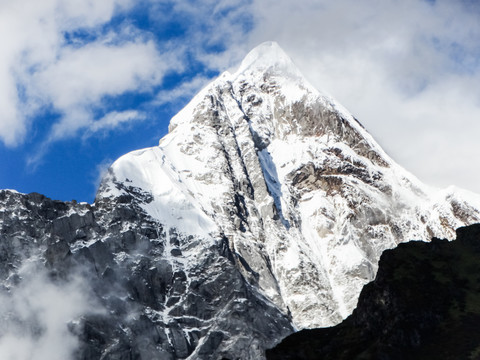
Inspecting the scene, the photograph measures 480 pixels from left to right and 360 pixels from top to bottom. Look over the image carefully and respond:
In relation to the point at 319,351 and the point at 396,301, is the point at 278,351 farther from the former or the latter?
the point at 396,301

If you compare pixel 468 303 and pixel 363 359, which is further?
pixel 468 303

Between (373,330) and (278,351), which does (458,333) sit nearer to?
(373,330)

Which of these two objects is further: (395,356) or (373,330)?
(373,330)

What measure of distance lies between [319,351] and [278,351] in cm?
857

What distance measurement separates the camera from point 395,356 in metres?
186

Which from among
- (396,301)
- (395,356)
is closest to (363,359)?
(395,356)

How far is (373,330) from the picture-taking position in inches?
7815

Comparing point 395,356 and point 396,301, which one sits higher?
point 396,301

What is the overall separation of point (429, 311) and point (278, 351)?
32.2 m

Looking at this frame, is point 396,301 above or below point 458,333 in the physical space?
above

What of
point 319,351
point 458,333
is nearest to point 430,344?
point 458,333

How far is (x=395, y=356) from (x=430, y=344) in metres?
8.09

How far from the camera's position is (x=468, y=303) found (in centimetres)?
19888

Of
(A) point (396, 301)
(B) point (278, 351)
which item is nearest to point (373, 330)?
(A) point (396, 301)
